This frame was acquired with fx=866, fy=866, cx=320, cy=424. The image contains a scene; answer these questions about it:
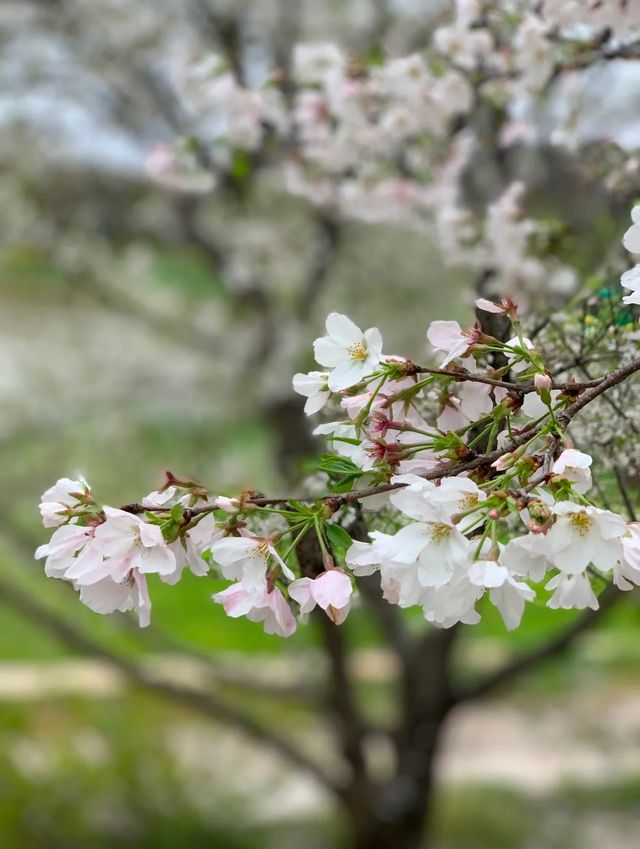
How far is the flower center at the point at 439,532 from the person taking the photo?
0.29 metres

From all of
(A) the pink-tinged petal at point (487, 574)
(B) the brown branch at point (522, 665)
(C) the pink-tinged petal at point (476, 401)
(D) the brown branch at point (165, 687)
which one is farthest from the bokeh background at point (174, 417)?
(A) the pink-tinged petal at point (487, 574)

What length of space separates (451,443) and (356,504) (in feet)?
0.27

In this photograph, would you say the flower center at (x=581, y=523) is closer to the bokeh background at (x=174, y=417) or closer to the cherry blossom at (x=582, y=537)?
the cherry blossom at (x=582, y=537)

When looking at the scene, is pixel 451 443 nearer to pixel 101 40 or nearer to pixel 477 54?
pixel 477 54

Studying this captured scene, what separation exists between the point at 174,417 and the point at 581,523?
77.4 inches

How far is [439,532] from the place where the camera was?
0.96 ft

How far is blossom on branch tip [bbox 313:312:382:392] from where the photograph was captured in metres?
0.34

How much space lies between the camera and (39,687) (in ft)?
7.23

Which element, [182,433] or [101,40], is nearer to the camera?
[101,40]

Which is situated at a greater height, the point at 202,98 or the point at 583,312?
the point at 202,98

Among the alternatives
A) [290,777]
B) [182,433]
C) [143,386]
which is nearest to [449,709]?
[290,777]

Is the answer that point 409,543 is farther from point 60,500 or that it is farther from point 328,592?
point 60,500

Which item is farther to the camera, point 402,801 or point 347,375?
point 402,801

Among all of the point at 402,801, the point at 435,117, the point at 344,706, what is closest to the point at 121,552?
the point at 435,117
